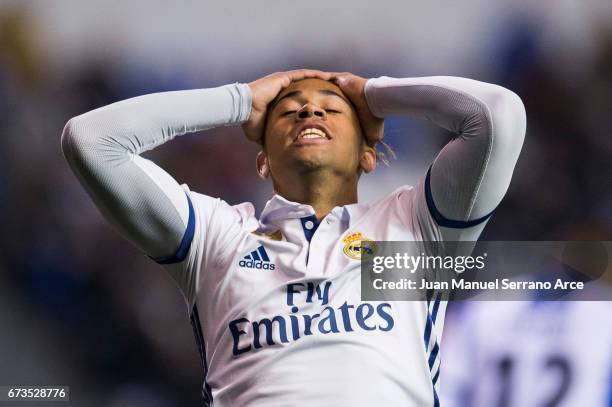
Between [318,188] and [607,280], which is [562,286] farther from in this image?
[318,188]

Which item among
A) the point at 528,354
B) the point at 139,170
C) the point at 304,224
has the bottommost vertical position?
the point at 528,354

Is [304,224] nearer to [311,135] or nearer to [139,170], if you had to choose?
[311,135]

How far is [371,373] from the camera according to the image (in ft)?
4.13

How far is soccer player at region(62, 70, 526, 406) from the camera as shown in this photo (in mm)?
1282

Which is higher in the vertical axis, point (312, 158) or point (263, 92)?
point (263, 92)

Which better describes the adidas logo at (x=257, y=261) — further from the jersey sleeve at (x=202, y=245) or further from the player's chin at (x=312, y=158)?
the player's chin at (x=312, y=158)

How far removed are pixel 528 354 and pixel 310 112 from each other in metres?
0.68

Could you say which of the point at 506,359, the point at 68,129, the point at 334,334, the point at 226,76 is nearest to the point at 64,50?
the point at 226,76

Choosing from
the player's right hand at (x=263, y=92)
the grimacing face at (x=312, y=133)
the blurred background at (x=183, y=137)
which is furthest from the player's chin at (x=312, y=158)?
the blurred background at (x=183, y=137)

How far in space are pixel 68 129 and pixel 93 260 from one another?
1.70 feet

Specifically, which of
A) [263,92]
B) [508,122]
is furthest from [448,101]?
[263,92]

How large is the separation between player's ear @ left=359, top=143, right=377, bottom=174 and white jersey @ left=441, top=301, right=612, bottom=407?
36 centimetres

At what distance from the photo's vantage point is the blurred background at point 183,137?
70.1 inches

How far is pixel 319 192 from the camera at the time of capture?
1545 millimetres
